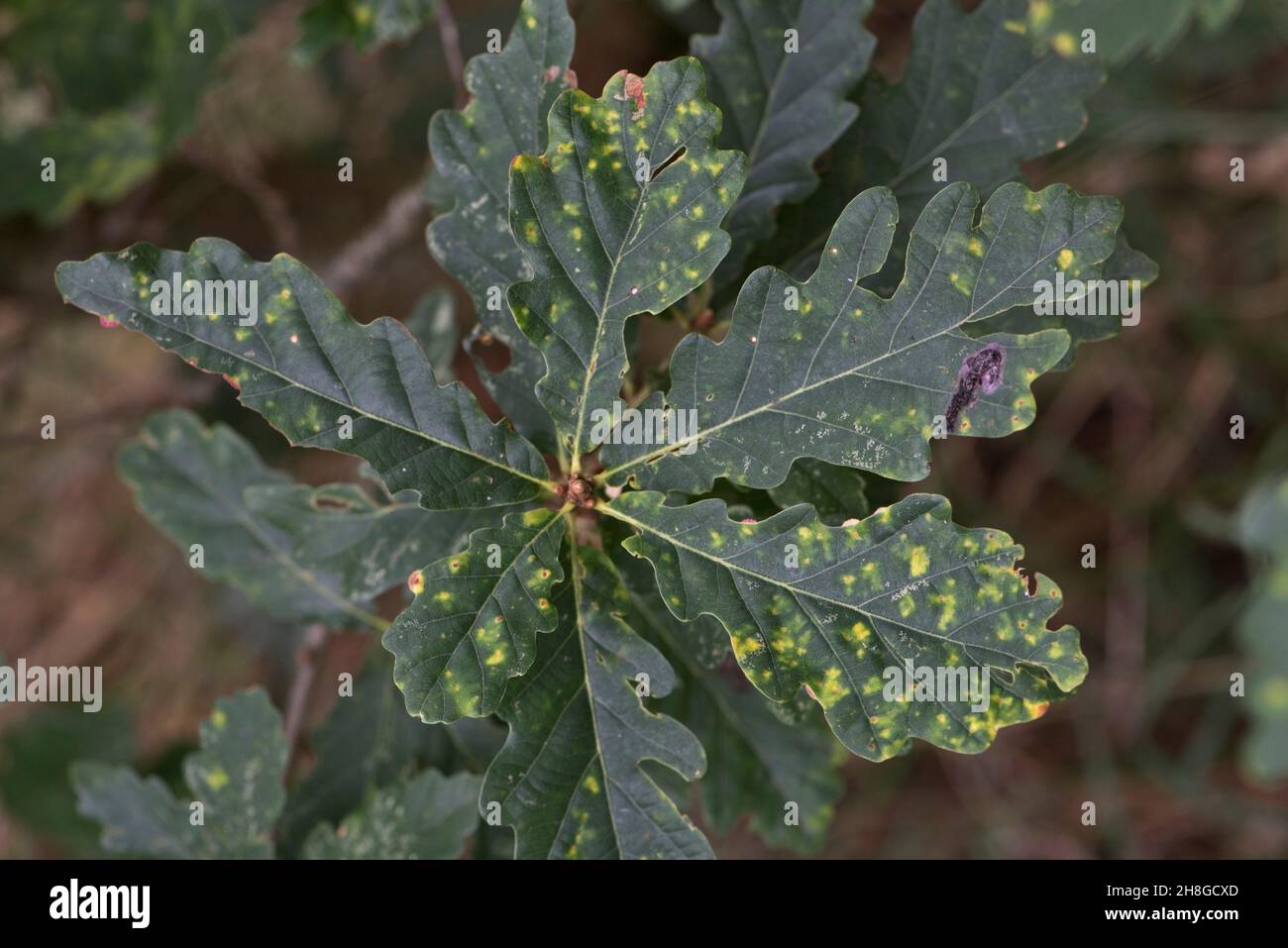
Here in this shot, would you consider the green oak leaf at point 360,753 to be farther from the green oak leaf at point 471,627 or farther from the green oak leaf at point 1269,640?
the green oak leaf at point 1269,640

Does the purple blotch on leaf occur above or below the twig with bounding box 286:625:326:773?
above

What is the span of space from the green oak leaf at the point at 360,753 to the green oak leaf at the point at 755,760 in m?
0.40

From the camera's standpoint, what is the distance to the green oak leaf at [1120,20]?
1.23 m

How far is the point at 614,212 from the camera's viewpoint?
1.23m

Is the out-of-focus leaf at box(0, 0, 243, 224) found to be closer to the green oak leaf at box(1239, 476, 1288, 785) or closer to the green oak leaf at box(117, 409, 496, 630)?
the green oak leaf at box(117, 409, 496, 630)

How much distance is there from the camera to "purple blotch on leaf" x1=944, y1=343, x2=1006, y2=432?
1194 mm

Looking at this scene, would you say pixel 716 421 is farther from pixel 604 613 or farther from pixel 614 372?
pixel 604 613

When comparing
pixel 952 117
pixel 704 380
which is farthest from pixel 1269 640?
pixel 952 117

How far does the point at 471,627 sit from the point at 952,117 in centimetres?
101

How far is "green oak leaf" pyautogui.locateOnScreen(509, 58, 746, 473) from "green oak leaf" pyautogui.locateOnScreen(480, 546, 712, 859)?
32cm

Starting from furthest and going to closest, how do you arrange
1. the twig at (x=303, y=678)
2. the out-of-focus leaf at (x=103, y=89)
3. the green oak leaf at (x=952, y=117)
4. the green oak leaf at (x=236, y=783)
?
the out-of-focus leaf at (x=103, y=89), the twig at (x=303, y=678), the green oak leaf at (x=236, y=783), the green oak leaf at (x=952, y=117)

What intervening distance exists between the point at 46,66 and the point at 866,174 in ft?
6.88

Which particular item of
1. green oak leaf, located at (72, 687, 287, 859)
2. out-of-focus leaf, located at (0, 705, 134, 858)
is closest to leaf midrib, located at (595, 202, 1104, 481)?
green oak leaf, located at (72, 687, 287, 859)

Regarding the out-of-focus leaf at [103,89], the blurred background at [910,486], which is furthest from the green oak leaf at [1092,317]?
the out-of-focus leaf at [103,89]
